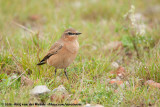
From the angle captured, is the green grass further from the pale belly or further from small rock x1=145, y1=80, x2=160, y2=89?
the pale belly

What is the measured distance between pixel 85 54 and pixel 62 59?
1.31 metres

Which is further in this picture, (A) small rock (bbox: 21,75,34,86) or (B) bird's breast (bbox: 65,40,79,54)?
(B) bird's breast (bbox: 65,40,79,54)

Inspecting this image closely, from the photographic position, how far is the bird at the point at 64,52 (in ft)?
16.7

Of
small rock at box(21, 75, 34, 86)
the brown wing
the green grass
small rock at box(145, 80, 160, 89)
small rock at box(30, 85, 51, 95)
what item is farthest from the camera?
the brown wing

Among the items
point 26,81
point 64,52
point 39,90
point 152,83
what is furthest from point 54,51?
point 152,83

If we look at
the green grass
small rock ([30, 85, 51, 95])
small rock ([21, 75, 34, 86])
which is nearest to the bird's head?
the green grass

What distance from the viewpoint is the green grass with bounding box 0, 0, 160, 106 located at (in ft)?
14.0

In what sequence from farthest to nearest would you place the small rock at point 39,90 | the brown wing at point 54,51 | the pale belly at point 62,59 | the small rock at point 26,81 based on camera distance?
the brown wing at point 54,51
the pale belly at point 62,59
the small rock at point 26,81
the small rock at point 39,90

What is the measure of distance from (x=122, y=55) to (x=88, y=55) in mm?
878

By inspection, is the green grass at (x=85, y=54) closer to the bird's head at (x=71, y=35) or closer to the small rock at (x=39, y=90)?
the small rock at (x=39, y=90)

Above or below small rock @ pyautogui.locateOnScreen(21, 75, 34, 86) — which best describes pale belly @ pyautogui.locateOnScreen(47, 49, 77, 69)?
above

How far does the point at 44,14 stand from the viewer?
359 inches

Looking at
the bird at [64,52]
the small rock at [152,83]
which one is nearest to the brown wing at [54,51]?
the bird at [64,52]

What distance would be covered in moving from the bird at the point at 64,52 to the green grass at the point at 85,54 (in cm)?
21
